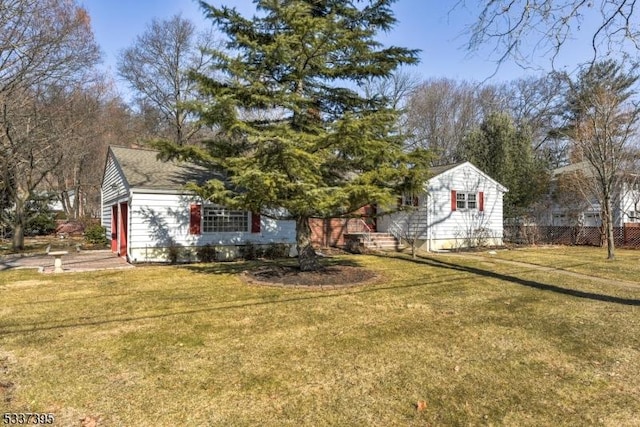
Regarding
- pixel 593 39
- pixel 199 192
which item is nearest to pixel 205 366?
pixel 199 192

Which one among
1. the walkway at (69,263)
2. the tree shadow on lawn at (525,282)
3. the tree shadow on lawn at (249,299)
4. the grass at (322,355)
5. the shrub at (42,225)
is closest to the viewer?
the grass at (322,355)

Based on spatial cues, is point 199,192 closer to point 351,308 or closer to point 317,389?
point 351,308

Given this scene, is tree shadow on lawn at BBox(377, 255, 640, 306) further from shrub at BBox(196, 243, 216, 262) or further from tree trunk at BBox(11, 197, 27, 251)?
tree trunk at BBox(11, 197, 27, 251)

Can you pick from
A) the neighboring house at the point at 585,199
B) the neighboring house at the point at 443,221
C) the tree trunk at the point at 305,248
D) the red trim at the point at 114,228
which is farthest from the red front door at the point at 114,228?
the neighboring house at the point at 585,199

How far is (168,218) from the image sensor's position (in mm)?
13680

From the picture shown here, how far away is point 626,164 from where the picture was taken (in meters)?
21.4

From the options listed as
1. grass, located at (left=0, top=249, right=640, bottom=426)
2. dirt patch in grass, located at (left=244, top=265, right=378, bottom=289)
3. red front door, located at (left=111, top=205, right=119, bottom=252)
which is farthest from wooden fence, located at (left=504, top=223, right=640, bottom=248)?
red front door, located at (left=111, top=205, right=119, bottom=252)

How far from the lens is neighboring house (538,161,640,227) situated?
71.3ft

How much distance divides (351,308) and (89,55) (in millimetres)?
16318

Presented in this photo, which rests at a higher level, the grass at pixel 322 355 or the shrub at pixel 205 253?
the shrub at pixel 205 253

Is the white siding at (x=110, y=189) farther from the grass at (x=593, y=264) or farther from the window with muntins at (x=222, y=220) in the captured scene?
the grass at (x=593, y=264)

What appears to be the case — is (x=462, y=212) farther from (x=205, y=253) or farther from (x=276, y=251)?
(x=205, y=253)

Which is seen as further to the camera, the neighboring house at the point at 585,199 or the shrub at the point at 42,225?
the shrub at the point at 42,225

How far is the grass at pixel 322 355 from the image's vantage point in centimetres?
353
